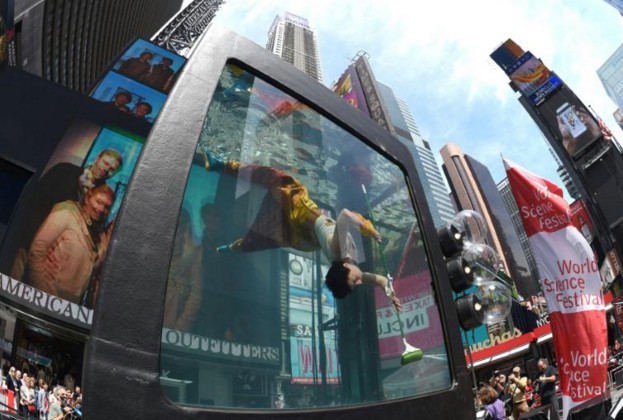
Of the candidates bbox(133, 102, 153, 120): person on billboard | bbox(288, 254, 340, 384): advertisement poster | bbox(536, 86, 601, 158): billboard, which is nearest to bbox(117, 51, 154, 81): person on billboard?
bbox(133, 102, 153, 120): person on billboard

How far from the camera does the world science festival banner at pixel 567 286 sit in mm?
5738

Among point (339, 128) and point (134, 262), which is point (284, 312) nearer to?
point (134, 262)

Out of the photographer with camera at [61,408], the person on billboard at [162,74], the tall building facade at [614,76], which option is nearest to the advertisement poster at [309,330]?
the person on billboard at [162,74]

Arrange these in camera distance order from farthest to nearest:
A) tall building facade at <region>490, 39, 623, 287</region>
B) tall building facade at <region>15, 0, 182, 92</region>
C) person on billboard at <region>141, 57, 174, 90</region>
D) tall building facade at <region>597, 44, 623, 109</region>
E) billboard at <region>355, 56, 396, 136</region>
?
billboard at <region>355, 56, 396, 136</region>
tall building facade at <region>597, 44, 623, 109</region>
tall building facade at <region>490, 39, 623, 287</region>
tall building facade at <region>15, 0, 182, 92</region>
person on billboard at <region>141, 57, 174, 90</region>

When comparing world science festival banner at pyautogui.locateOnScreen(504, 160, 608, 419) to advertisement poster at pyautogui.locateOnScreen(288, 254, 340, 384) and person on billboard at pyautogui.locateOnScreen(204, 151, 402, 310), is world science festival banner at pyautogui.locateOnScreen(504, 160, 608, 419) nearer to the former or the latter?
person on billboard at pyautogui.locateOnScreen(204, 151, 402, 310)

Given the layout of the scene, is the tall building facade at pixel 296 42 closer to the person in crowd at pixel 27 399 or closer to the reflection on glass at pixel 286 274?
the person in crowd at pixel 27 399

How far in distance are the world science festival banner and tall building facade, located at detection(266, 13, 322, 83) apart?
12762 cm

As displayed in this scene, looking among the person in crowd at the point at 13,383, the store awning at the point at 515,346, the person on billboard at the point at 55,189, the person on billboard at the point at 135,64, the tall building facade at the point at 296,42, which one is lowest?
the person in crowd at the point at 13,383

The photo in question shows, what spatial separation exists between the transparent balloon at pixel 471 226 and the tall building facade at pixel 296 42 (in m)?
131

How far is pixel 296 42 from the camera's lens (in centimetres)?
14288

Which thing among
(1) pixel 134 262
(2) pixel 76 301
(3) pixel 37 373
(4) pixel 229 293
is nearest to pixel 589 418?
(4) pixel 229 293

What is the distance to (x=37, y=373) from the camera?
15.7 metres

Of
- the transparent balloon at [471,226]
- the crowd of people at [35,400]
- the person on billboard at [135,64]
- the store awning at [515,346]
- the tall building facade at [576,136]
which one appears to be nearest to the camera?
the transparent balloon at [471,226]

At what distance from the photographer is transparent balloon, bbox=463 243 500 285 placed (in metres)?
2.90
